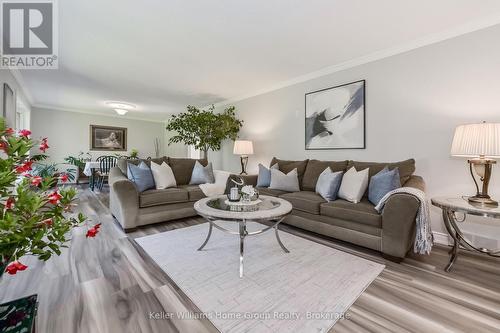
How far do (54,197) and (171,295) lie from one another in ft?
3.53

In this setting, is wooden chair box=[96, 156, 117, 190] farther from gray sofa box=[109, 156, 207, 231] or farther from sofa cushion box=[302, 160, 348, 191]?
sofa cushion box=[302, 160, 348, 191]

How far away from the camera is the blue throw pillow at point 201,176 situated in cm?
376

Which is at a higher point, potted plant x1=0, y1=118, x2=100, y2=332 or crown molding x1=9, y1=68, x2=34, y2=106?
crown molding x1=9, y1=68, x2=34, y2=106

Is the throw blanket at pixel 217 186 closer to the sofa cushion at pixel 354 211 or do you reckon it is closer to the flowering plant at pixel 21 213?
the sofa cushion at pixel 354 211

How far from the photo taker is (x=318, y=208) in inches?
102

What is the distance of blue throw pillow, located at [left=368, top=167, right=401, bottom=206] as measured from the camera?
2.30m

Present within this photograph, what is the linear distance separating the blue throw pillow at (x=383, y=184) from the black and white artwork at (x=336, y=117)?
0.83m

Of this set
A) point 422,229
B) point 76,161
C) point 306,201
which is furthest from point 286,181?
point 76,161

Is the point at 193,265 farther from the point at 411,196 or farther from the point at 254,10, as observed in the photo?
the point at 254,10

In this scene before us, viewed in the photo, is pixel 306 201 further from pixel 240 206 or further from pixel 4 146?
pixel 4 146

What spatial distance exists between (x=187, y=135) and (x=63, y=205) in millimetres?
4244

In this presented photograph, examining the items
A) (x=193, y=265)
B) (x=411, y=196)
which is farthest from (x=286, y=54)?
(x=193, y=265)

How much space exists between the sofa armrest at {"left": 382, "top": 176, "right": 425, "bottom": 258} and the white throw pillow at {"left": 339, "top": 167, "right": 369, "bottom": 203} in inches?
17.0

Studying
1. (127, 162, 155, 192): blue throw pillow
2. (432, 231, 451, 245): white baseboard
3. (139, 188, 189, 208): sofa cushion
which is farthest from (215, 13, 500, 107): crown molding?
(127, 162, 155, 192): blue throw pillow
